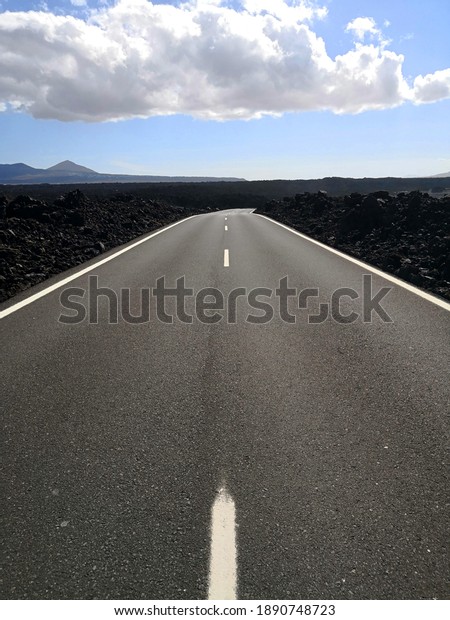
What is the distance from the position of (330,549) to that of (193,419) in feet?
5.54

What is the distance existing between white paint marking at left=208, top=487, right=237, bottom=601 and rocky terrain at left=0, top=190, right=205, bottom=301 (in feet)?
23.0

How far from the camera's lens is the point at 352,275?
10.6 meters

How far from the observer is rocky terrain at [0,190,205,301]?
1050 centimetres

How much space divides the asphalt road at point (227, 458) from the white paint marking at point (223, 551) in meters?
0.04

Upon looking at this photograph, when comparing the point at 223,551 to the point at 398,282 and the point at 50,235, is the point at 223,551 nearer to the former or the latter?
the point at 398,282

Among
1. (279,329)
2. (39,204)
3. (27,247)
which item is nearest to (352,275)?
(279,329)

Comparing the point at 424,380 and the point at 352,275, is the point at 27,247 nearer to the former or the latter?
the point at 352,275

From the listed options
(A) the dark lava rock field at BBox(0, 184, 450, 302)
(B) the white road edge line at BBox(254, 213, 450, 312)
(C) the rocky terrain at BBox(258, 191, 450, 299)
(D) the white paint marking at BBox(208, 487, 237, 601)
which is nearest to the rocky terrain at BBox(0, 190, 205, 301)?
(A) the dark lava rock field at BBox(0, 184, 450, 302)

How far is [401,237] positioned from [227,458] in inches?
536

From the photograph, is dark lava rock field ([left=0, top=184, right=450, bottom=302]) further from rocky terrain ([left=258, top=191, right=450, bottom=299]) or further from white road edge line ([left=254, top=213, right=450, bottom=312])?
white road edge line ([left=254, top=213, right=450, bottom=312])

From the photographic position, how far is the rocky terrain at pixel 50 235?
1050 centimetres

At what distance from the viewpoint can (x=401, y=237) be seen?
50.1 ft

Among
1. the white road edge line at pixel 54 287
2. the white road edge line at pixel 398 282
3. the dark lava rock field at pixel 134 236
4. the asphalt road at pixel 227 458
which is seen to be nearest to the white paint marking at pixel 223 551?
the asphalt road at pixel 227 458

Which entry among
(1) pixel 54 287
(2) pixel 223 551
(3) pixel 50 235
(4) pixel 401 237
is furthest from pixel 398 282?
(3) pixel 50 235
